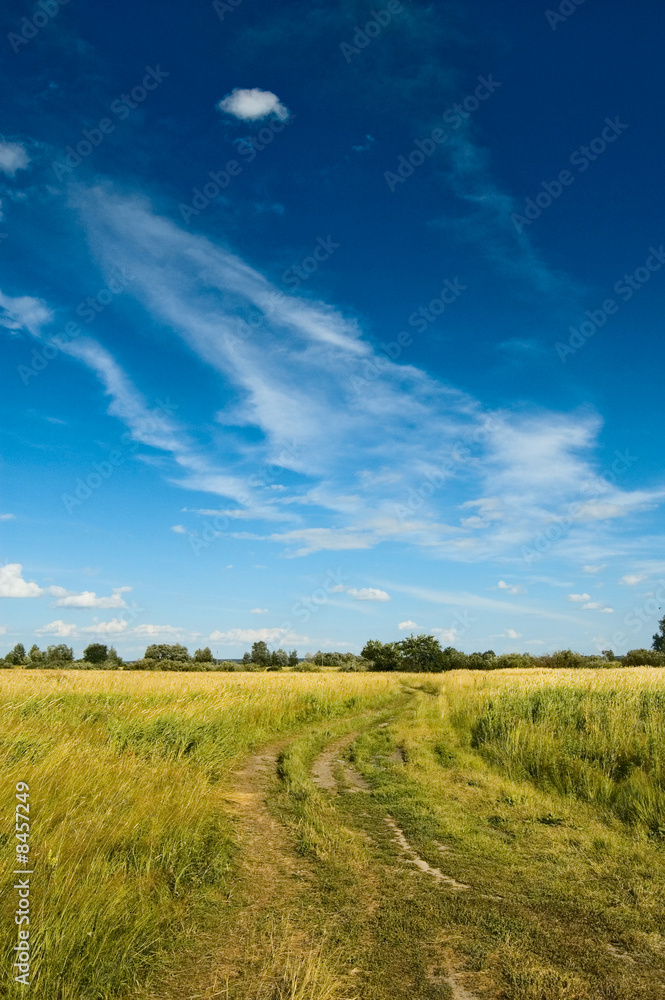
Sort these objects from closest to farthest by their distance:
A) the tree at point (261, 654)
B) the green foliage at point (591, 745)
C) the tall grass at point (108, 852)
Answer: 1. the tall grass at point (108, 852)
2. the green foliage at point (591, 745)
3. the tree at point (261, 654)

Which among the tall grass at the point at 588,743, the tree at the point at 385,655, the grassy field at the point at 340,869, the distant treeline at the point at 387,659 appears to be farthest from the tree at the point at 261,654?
the grassy field at the point at 340,869

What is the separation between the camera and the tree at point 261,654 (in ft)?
340

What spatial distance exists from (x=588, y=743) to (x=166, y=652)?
295 feet

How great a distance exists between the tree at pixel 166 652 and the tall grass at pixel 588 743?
81.8 meters

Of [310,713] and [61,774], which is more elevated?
[61,774]

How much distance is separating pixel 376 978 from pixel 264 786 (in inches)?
271

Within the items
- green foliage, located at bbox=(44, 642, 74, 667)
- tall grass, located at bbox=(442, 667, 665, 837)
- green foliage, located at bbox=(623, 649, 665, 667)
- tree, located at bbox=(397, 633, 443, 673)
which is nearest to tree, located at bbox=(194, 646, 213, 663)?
green foliage, located at bbox=(44, 642, 74, 667)

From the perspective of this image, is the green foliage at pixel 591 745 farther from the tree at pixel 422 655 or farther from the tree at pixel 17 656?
the tree at pixel 17 656

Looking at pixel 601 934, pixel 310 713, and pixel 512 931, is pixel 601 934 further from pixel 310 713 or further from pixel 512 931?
pixel 310 713

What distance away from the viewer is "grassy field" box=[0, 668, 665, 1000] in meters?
4.38

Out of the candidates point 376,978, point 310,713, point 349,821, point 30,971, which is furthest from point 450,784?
point 310,713

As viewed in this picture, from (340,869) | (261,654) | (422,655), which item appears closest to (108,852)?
(340,869)

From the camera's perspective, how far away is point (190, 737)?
42.8 ft

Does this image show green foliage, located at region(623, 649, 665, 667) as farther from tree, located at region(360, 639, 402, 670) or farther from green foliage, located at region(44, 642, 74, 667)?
green foliage, located at region(44, 642, 74, 667)
